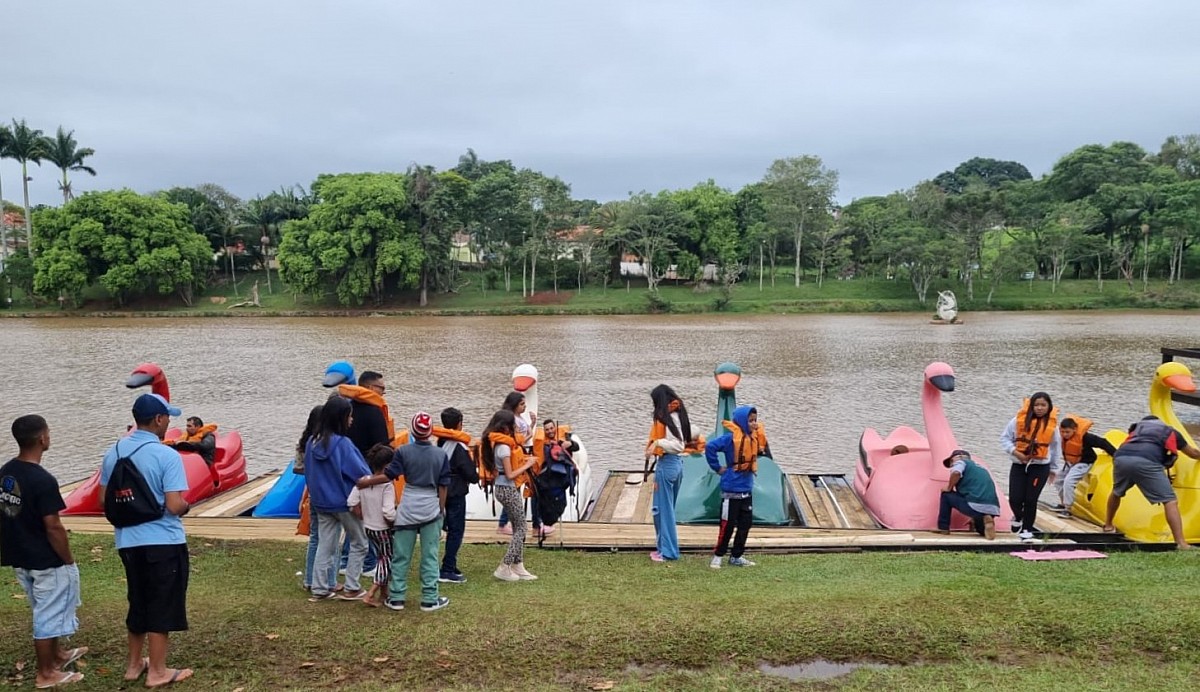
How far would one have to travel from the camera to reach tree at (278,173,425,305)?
190 ft

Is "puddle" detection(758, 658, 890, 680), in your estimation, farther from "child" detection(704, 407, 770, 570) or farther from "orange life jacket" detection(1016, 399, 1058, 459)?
"orange life jacket" detection(1016, 399, 1058, 459)

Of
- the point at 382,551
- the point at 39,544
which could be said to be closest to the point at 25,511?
the point at 39,544

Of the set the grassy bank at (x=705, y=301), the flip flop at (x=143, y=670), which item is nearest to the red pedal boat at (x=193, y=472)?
the flip flop at (x=143, y=670)

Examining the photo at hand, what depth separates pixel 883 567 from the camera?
261 inches

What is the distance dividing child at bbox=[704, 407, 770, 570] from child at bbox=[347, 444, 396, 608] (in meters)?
2.66

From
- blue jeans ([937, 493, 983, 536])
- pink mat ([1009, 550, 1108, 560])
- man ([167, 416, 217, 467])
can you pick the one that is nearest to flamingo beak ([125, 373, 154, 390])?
man ([167, 416, 217, 467])

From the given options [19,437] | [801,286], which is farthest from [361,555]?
[801,286]

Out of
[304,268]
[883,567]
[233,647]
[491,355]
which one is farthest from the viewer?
[304,268]

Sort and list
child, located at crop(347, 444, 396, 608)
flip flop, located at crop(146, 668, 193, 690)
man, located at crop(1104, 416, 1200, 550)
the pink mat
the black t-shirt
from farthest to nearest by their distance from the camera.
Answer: man, located at crop(1104, 416, 1200, 550), the pink mat, child, located at crop(347, 444, 396, 608), flip flop, located at crop(146, 668, 193, 690), the black t-shirt

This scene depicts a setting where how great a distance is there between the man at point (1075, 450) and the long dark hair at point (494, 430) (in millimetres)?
6408

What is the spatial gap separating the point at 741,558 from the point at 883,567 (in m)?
1.15

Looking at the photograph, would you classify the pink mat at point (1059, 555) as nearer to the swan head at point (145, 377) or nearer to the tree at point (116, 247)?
→ the swan head at point (145, 377)

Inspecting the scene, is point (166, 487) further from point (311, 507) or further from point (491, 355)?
point (491, 355)

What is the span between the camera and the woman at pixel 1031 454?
25.6 feet
